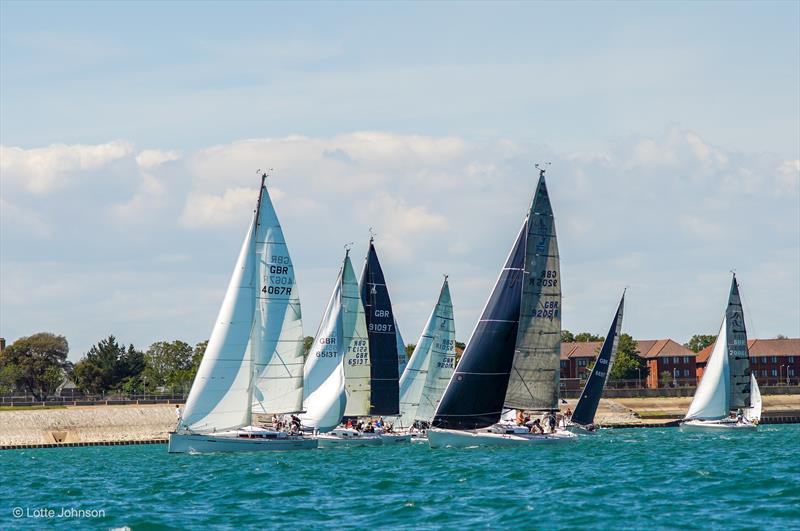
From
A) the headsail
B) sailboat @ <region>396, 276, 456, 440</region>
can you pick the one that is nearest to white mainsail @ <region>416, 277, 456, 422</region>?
sailboat @ <region>396, 276, 456, 440</region>

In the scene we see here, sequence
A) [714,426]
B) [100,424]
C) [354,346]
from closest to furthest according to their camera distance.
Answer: [354,346] → [714,426] → [100,424]

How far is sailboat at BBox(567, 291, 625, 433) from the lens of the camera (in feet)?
264

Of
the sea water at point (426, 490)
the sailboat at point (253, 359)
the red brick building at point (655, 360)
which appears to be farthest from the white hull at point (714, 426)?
the red brick building at point (655, 360)

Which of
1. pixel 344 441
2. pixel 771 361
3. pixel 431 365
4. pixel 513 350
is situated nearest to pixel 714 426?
pixel 431 365

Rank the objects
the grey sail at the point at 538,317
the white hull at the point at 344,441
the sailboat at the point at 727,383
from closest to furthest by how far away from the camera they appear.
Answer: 1. the grey sail at the point at 538,317
2. the white hull at the point at 344,441
3. the sailboat at the point at 727,383

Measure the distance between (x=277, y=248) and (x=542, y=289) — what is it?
46.1 feet

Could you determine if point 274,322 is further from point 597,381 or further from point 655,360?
point 655,360

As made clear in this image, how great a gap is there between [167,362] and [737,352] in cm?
9394

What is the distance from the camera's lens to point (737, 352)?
9988cm

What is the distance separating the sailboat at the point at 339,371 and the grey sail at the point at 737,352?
32.4 meters

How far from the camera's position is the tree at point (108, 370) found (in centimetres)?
15238

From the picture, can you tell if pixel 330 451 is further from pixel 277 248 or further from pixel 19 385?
pixel 19 385

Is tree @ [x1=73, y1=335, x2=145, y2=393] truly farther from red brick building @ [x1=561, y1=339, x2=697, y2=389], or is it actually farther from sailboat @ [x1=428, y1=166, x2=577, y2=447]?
sailboat @ [x1=428, y1=166, x2=577, y2=447]

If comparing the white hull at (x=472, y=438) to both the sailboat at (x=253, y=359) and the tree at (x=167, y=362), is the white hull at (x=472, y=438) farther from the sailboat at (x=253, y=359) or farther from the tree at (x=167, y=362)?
the tree at (x=167, y=362)
